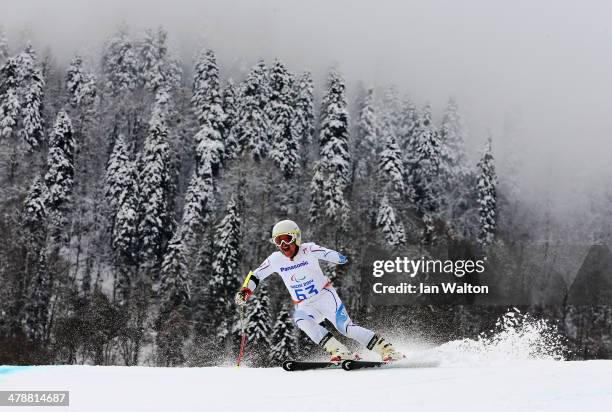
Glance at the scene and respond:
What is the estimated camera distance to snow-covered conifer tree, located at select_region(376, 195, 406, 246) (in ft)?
178

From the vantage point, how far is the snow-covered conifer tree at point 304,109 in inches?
2869

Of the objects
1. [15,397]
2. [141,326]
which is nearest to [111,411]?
[15,397]

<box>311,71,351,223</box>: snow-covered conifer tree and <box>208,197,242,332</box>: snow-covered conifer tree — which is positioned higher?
<box>311,71,351,223</box>: snow-covered conifer tree

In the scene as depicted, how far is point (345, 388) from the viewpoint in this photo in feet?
21.4

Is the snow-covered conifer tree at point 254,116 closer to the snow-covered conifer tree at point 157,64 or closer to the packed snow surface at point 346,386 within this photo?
the snow-covered conifer tree at point 157,64

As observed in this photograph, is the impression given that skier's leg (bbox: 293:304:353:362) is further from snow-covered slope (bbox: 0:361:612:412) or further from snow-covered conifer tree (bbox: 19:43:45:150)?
snow-covered conifer tree (bbox: 19:43:45:150)

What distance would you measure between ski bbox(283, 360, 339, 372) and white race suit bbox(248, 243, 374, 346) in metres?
0.30

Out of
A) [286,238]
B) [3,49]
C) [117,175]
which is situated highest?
[3,49]

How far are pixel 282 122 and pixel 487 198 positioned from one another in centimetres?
2069

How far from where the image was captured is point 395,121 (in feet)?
266

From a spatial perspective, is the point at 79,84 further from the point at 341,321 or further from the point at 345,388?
the point at 345,388

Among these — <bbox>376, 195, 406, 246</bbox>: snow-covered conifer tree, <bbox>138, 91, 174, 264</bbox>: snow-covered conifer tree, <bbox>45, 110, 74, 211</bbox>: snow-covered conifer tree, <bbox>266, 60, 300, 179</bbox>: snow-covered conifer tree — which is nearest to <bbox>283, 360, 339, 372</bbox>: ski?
<bbox>376, 195, 406, 246</bbox>: snow-covered conifer tree

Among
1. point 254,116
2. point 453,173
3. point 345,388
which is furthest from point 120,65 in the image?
point 345,388

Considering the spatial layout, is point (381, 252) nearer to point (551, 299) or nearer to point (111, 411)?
point (551, 299)
